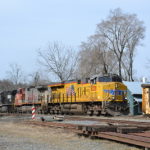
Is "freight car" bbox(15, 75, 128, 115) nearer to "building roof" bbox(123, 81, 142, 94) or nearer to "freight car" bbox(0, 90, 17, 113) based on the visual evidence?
"building roof" bbox(123, 81, 142, 94)

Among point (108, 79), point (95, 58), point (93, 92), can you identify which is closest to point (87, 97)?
point (93, 92)

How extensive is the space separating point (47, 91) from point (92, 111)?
7566mm

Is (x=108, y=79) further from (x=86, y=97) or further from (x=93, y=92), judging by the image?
(x=86, y=97)

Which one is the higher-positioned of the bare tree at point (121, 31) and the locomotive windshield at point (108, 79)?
the bare tree at point (121, 31)

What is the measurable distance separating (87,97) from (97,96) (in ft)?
3.96

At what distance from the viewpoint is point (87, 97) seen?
1005 inches

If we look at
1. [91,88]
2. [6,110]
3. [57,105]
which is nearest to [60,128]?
[91,88]

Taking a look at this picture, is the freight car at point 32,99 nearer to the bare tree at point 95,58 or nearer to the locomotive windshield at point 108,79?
the locomotive windshield at point 108,79

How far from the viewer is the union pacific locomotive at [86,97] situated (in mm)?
24328

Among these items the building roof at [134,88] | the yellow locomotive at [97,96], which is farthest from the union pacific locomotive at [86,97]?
the building roof at [134,88]

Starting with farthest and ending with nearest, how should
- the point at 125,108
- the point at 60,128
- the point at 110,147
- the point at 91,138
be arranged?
1. the point at 125,108
2. the point at 60,128
3. the point at 91,138
4. the point at 110,147

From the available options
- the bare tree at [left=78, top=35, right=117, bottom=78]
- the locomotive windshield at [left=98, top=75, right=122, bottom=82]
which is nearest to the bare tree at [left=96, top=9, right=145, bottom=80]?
the bare tree at [left=78, top=35, right=117, bottom=78]

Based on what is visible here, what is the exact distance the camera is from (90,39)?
49.6 metres

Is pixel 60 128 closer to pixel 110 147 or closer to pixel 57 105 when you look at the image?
pixel 110 147
